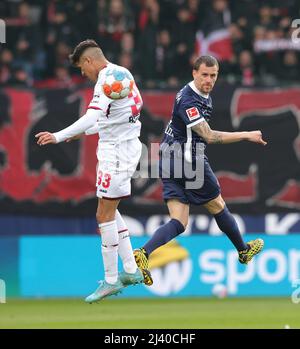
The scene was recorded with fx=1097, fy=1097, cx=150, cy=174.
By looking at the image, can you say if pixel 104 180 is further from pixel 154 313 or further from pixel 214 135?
pixel 154 313

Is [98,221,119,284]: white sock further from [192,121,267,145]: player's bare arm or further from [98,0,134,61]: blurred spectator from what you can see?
[98,0,134,61]: blurred spectator

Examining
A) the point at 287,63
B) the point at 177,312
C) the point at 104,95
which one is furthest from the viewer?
the point at 287,63

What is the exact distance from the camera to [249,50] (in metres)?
19.3

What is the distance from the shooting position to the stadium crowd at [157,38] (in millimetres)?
19234

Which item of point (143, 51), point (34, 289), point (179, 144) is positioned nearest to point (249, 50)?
point (143, 51)

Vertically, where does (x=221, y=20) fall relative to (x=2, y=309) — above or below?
above

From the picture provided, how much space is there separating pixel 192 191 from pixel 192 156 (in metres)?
0.41

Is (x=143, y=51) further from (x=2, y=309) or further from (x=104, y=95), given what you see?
(x=104, y=95)

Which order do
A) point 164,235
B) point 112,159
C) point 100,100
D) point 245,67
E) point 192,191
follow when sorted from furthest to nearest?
point 245,67 → point 192,191 → point 164,235 → point 112,159 → point 100,100

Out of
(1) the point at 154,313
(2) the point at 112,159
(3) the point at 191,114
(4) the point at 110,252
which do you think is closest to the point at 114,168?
(2) the point at 112,159

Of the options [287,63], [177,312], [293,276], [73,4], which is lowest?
[177,312]

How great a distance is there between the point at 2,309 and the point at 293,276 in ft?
15.4

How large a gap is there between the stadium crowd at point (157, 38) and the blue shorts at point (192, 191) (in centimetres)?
639

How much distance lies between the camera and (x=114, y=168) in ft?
39.5
